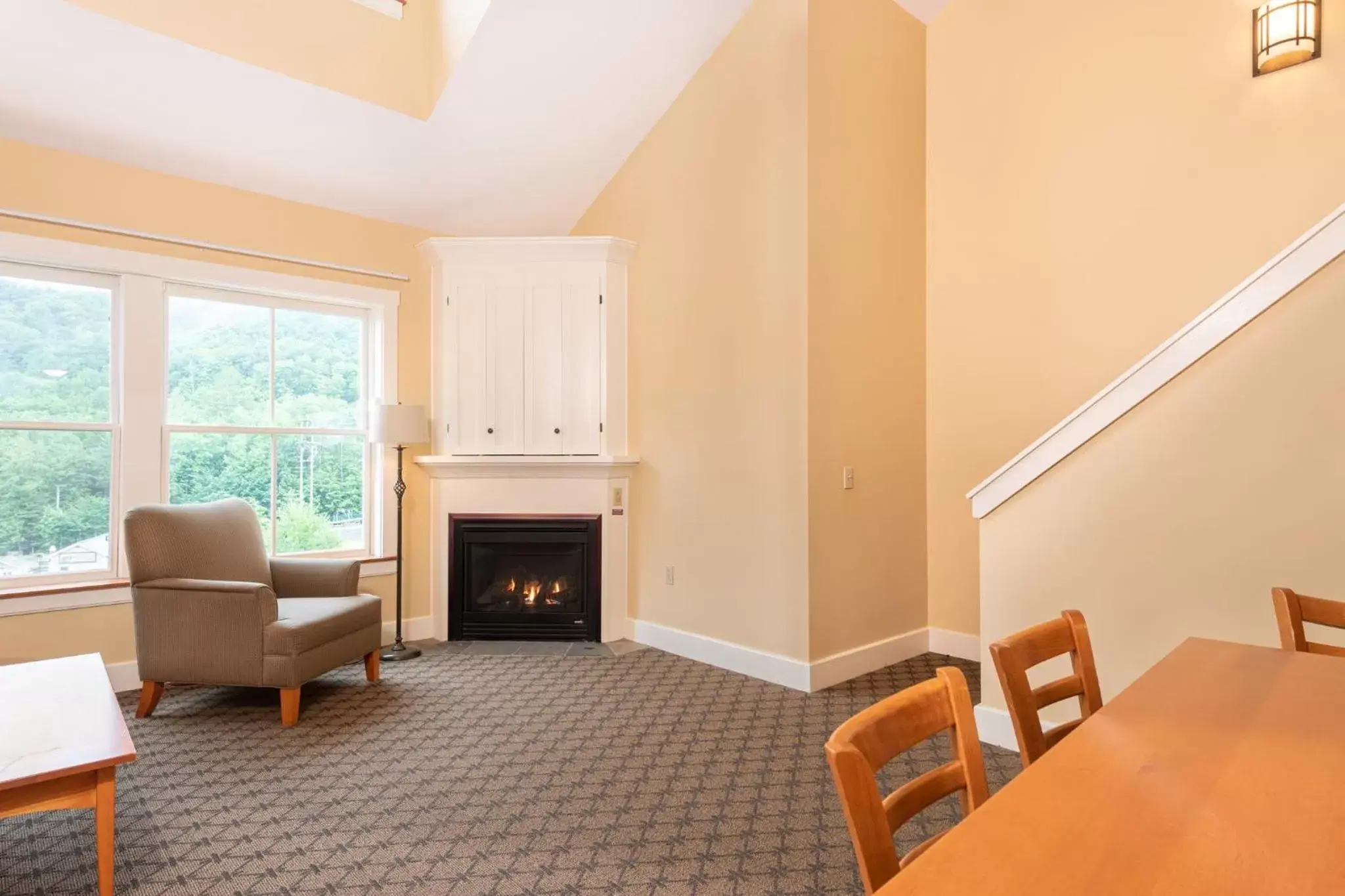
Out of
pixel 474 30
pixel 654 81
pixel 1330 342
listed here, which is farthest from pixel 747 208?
pixel 1330 342

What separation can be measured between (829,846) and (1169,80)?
3743mm

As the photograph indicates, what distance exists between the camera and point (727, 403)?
4270 mm

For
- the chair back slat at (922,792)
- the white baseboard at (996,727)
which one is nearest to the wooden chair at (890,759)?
the chair back slat at (922,792)

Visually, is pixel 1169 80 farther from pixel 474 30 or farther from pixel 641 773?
pixel 641 773

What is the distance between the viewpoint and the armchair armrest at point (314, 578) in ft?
13.3

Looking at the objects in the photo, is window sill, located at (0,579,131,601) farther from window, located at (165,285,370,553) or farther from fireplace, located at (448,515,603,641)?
fireplace, located at (448,515,603,641)

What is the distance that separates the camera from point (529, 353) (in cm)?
489

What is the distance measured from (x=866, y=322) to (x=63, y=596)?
423cm

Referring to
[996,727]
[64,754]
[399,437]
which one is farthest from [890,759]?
[399,437]

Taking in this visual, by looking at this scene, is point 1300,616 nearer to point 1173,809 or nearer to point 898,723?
point 1173,809

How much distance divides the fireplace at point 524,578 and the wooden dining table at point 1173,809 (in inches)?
145

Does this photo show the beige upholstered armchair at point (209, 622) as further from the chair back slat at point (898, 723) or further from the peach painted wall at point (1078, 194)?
the peach painted wall at point (1078, 194)

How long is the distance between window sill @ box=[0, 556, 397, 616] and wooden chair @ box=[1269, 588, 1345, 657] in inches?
181

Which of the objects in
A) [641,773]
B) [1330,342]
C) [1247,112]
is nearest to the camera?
[1330,342]
